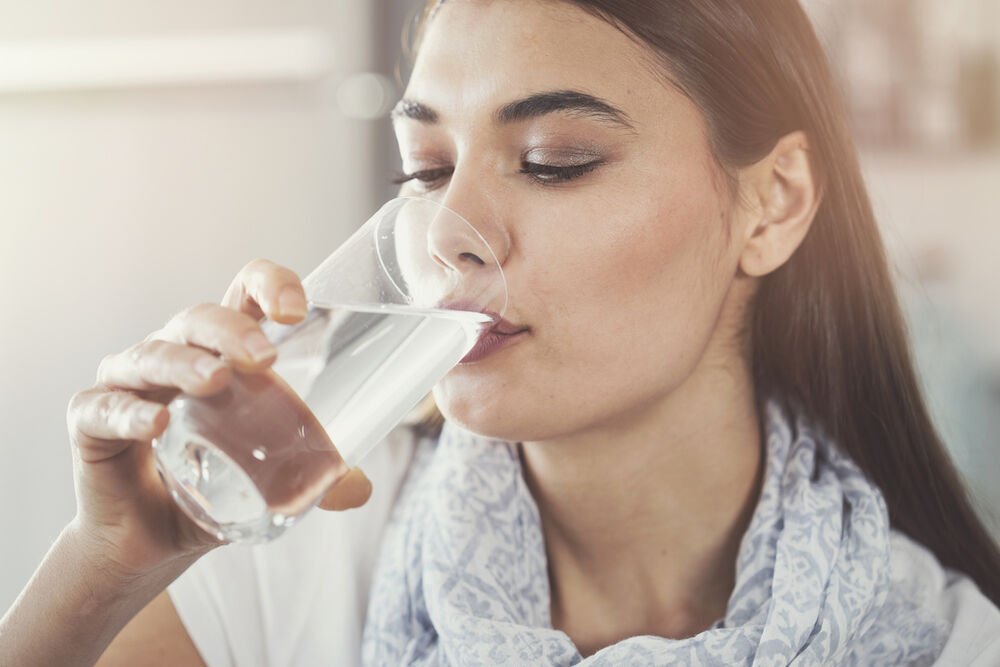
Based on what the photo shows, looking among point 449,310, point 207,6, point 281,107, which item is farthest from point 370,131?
point 449,310

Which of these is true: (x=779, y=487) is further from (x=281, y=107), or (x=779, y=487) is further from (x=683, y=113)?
(x=281, y=107)

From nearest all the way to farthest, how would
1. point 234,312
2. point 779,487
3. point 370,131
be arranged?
point 234,312
point 779,487
point 370,131

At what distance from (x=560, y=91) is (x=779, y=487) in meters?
0.60

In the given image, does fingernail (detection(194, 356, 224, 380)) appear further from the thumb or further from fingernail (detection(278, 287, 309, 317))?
the thumb

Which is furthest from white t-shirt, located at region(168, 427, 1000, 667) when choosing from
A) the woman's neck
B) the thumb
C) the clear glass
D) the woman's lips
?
the clear glass

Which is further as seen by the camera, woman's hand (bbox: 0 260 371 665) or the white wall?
the white wall

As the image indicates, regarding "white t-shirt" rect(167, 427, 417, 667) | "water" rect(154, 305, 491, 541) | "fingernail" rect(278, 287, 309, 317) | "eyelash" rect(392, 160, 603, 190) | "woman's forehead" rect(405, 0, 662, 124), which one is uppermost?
"woman's forehead" rect(405, 0, 662, 124)

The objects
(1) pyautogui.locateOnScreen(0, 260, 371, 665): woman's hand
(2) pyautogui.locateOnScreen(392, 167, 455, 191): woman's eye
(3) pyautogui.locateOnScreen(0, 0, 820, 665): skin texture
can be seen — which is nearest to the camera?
(1) pyautogui.locateOnScreen(0, 260, 371, 665): woman's hand

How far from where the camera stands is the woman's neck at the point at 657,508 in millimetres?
1260

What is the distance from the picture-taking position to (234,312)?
2.52ft

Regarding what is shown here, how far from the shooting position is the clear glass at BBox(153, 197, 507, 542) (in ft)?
2.30

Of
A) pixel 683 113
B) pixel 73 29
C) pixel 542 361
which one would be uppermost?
pixel 73 29

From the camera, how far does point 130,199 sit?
2188 mm

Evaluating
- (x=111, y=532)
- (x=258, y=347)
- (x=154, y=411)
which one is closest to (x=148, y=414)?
(x=154, y=411)
